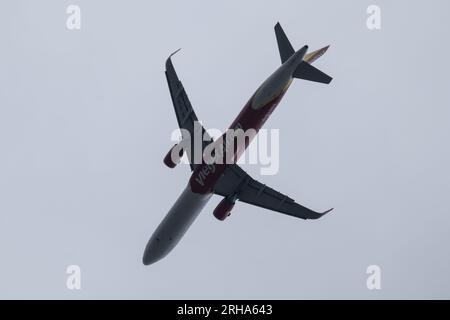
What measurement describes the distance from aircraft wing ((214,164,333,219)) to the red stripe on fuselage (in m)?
1.96

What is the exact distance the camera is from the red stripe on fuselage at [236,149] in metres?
53.8

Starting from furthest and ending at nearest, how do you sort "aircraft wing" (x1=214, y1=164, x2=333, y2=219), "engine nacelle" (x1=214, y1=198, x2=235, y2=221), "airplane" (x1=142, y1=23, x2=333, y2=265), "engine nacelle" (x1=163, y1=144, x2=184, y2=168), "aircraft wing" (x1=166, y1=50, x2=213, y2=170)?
"aircraft wing" (x1=214, y1=164, x2=333, y2=219) → "engine nacelle" (x1=163, y1=144, x2=184, y2=168) → "aircraft wing" (x1=166, y1=50, x2=213, y2=170) → "engine nacelle" (x1=214, y1=198, x2=235, y2=221) → "airplane" (x1=142, y1=23, x2=333, y2=265)

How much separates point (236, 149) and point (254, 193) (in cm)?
583

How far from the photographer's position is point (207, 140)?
5878 centimetres

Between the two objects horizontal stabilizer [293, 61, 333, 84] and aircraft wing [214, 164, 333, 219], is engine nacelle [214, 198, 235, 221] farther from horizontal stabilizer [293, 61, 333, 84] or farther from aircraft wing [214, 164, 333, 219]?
horizontal stabilizer [293, 61, 333, 84]

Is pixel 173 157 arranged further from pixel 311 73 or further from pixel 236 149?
pixel 311 73

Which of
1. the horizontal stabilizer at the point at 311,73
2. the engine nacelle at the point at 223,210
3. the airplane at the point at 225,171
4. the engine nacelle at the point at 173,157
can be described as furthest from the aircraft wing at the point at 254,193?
the horizontal stabilizer at the point at 311,73

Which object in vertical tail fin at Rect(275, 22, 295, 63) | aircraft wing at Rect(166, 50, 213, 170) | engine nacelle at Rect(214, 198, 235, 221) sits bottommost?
engine nacelle at Rect(214, 198, 235, 221)

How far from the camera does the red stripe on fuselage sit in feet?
176

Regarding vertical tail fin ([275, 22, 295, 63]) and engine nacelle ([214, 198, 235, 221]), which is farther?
engine nacelle ([214, 198, 235, 221])

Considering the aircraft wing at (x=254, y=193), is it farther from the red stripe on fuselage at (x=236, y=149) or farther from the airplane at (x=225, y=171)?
the red stripe on fuselage at (x=236, y=149)

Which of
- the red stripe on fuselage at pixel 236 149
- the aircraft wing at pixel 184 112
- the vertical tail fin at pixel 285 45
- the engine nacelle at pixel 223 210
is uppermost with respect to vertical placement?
the vertical tail fin at pixel 285 45

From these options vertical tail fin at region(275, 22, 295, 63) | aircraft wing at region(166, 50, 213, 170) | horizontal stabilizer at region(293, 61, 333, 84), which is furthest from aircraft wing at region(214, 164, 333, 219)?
vertical tail fin at region(275, 22, 295, 63)

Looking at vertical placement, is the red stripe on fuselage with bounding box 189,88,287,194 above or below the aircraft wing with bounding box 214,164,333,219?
above
